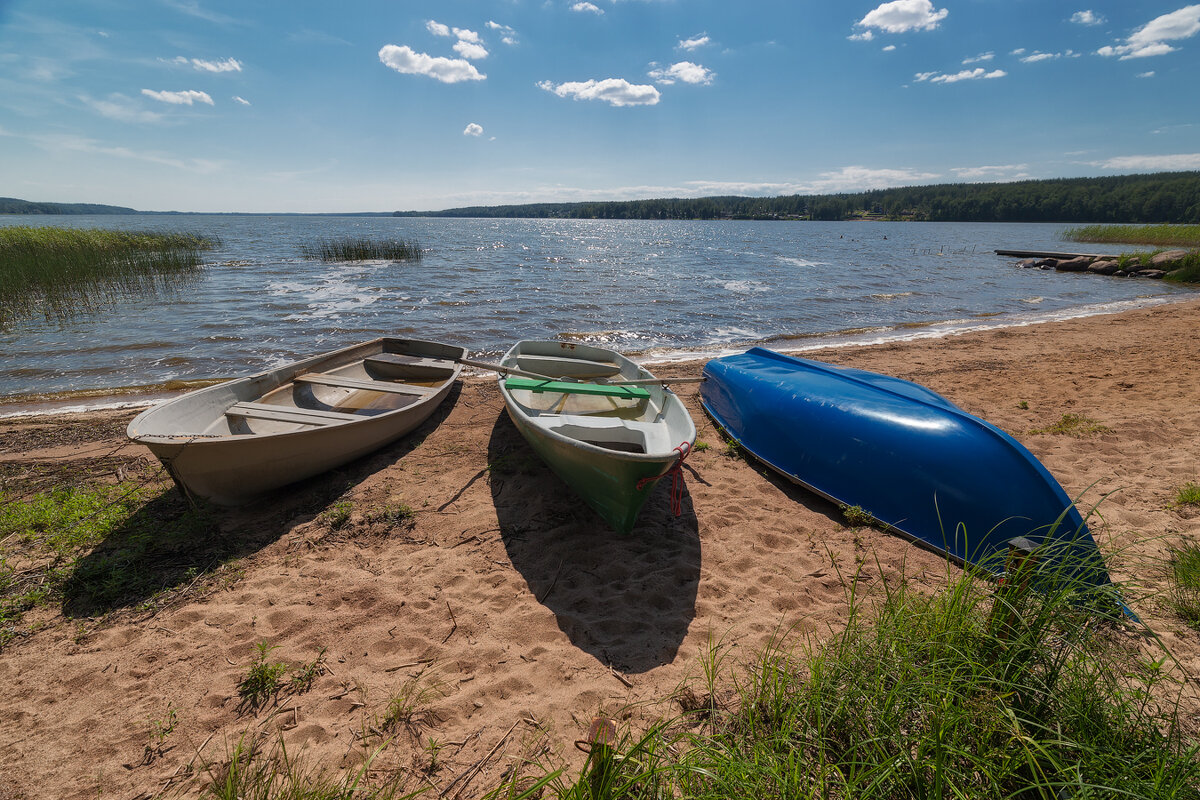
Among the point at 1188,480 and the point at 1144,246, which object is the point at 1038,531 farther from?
the point at 1144,246

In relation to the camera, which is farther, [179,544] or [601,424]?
[601,424]

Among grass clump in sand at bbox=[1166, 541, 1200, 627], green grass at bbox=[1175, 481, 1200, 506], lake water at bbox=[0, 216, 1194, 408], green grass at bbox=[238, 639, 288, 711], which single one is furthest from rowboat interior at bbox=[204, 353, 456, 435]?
green grass at bbox=[1175, 481, 1200, 506]

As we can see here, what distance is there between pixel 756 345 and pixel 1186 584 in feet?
31.8

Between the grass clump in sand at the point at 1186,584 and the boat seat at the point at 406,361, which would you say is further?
the boat seat at the point at 406,361

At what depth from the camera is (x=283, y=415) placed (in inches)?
207

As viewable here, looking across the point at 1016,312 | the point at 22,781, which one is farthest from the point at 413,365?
the point at 1016,312

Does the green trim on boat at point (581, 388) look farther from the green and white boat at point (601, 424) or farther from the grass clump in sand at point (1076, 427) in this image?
the grass clump in sand at point (1076, 427)

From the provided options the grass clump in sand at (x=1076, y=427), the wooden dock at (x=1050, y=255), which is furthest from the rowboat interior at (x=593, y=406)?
the wooden dock at (x=1050, y=255)

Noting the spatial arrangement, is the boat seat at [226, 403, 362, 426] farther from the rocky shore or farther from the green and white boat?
the rocky shore

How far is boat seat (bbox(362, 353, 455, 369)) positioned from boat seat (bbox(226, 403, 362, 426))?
94.2 inches

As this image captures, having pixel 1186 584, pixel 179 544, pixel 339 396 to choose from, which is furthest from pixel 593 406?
pixel 1186 584

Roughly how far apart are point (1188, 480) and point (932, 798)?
4.99m

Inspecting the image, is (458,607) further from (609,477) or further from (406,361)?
(406,361)

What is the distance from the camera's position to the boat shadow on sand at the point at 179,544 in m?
3.49
